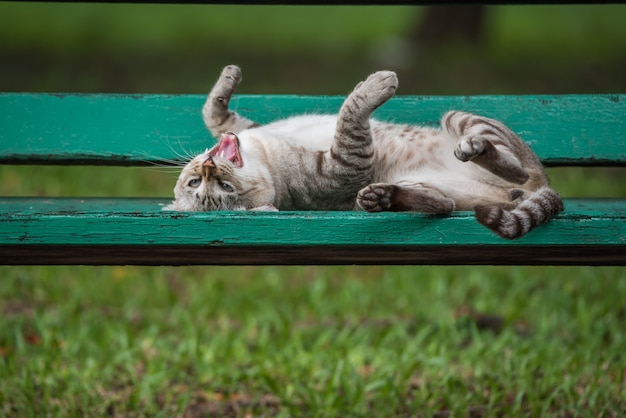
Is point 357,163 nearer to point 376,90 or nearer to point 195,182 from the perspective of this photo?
point 376,90

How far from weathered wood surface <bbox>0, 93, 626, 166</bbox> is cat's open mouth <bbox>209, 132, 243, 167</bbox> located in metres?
0.35

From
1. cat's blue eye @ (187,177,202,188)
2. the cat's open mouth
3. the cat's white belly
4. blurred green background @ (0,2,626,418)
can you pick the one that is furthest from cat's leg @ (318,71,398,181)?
blurred green background @ (0,2,626,418)

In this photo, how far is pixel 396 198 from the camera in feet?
8.22

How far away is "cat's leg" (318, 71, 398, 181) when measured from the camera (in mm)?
2643

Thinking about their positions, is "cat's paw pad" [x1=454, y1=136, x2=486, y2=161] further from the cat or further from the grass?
the grass

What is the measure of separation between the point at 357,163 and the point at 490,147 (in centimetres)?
43

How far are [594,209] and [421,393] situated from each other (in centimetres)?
130

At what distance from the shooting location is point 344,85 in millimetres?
9211

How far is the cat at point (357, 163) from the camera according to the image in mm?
2621

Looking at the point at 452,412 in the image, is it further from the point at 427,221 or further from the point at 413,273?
the point at 413,273

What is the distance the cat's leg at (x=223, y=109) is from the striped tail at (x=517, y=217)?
108cm

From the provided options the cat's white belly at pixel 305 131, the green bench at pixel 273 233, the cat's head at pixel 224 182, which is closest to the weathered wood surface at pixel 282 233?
the green bench at pixel 273 233

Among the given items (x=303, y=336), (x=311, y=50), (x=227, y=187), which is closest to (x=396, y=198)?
(x=227, y=187)

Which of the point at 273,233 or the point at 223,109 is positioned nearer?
the point at 273,233
